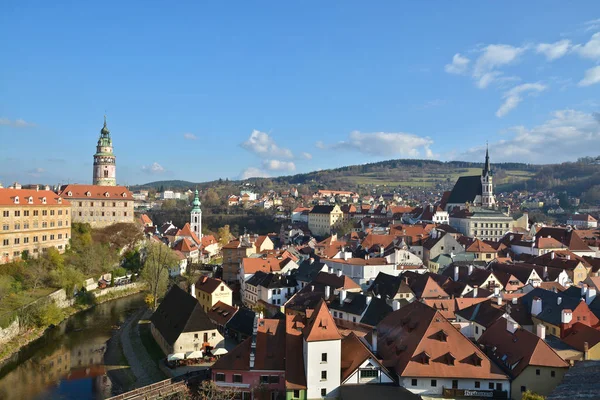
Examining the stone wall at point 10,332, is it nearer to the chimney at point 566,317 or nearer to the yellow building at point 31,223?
the yellow building at point 31,223

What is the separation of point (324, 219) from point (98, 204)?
55435 mm

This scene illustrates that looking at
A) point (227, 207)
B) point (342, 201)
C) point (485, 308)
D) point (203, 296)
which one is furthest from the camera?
point (342, 201)

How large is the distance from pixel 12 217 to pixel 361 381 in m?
39.7

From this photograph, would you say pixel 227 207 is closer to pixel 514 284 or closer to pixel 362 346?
pixel 514 284

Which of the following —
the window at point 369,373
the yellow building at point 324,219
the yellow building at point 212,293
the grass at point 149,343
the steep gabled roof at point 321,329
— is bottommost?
the grass at point 149,343

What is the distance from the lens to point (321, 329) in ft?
77.4

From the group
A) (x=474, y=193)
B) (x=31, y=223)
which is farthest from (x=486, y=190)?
(x=31, y=223)

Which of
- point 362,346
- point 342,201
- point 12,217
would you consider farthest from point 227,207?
point 362,346

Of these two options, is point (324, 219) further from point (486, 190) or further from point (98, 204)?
point (98, 204)

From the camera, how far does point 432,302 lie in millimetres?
35312

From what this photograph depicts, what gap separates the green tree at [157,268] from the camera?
166 ft

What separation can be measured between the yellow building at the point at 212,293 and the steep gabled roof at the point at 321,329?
63.9 ft

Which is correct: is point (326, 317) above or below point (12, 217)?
below

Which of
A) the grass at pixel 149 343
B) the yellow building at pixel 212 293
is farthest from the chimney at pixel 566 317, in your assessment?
the yellow building at pixel 212 293
